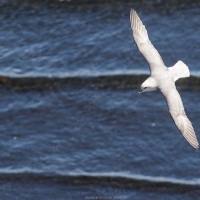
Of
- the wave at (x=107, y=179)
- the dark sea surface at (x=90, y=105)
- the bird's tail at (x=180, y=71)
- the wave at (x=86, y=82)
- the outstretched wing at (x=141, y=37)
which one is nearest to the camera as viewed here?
the bird's tail at (x=180, y=71)

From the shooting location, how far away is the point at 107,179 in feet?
38.4

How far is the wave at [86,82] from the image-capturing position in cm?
1291

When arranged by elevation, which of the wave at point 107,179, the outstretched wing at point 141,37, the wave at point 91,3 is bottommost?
the wave at point 107,179

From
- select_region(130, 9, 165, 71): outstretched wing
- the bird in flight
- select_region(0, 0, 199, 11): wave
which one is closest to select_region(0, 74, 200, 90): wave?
select_region(0, 0, 199, 11): wave

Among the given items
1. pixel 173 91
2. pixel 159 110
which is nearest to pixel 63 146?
pixel 159 110

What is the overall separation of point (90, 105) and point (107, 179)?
4.85ft

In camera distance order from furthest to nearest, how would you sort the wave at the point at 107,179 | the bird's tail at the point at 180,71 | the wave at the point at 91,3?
the wave at the point at 91,3 < the wave at the point at 107,179 < the bird's tail at the point at 180,71

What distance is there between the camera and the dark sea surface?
1171 centimetres

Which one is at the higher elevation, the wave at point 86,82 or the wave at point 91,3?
the wave at point 91,3

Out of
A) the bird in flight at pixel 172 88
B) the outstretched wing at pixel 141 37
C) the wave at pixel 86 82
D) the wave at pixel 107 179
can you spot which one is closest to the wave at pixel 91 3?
the wave at pixel 86 82

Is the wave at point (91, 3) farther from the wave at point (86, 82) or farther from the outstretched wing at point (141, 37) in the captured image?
the outstretched wing at point (141, 37)

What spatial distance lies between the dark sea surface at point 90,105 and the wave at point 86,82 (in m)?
0.02

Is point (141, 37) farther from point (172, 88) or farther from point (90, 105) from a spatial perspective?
point (90, 105)

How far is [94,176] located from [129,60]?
7.64 feet
